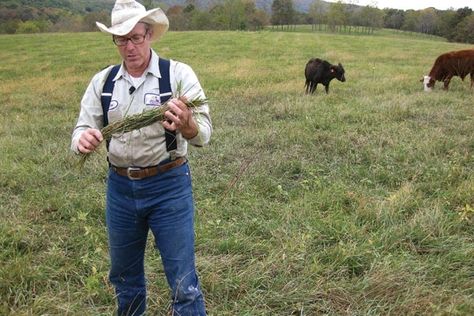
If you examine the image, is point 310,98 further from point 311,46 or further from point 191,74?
point 311,46

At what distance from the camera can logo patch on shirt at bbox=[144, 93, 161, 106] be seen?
2.68m

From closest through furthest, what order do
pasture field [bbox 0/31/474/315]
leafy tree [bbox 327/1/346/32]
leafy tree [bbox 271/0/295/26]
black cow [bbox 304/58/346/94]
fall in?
pasture field [bbox 0/31/474/315], black cow [bbox 304/58/346/94], leafy tree [bbox 327/1/346/32], leafy tree [bbox 271/0/295/26]

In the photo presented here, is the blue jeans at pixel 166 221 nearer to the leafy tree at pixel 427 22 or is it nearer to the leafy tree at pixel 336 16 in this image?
the leafy tree at pixel 336 16

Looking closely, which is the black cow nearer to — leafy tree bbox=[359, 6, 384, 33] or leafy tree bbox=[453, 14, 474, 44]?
leafy tree bbox=[453, 14, 474, 44]

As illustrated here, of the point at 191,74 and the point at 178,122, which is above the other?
the point at 191,74

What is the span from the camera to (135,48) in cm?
264

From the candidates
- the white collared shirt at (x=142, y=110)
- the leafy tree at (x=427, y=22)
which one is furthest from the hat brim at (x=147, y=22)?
the leafy tree at (x=427, y=22)

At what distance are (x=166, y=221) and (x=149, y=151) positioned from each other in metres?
0.41

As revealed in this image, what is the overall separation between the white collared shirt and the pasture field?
4.06ft

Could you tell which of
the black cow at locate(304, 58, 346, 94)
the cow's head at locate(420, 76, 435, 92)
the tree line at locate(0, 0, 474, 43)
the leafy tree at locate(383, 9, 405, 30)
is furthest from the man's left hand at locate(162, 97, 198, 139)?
the leafy tree at locate(383, 9, 405, 30)

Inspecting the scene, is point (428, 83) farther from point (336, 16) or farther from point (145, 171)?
point (336, 16)

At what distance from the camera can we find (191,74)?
273 centimetres

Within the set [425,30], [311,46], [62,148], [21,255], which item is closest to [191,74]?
[21,255]

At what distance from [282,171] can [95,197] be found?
244cm
